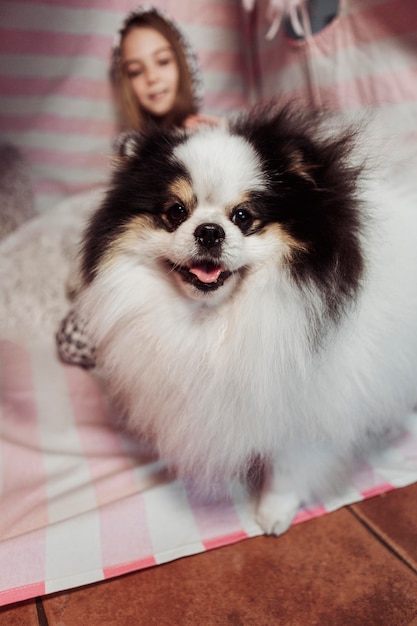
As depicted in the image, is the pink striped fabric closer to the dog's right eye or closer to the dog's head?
the dog's head

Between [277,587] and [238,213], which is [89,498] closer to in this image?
[277,587]

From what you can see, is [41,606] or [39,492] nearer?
[41,606]

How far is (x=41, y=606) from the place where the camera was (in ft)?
3.98

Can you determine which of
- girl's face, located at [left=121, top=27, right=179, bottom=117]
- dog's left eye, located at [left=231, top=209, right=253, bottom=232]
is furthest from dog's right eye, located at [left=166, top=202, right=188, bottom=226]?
girl's face, located at [left=121, top=27, right=179, bottom=117]

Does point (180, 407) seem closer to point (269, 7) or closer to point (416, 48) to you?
point (416, 48)

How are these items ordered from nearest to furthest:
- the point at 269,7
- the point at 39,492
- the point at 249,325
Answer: the point at 249,325
the point at 39,492
the point at 269,7

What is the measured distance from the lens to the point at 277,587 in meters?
1.25

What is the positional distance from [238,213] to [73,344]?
937mm

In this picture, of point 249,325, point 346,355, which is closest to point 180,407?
point 249,325

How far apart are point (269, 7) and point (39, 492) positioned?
6.30ft

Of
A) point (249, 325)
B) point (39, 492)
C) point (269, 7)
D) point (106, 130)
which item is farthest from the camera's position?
point (106, 130)

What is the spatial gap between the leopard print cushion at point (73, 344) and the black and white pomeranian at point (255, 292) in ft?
1.69

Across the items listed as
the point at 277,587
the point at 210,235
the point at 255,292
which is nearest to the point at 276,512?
the point at 277,587

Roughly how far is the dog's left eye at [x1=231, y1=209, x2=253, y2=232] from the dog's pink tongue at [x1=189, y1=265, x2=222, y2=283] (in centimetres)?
11
